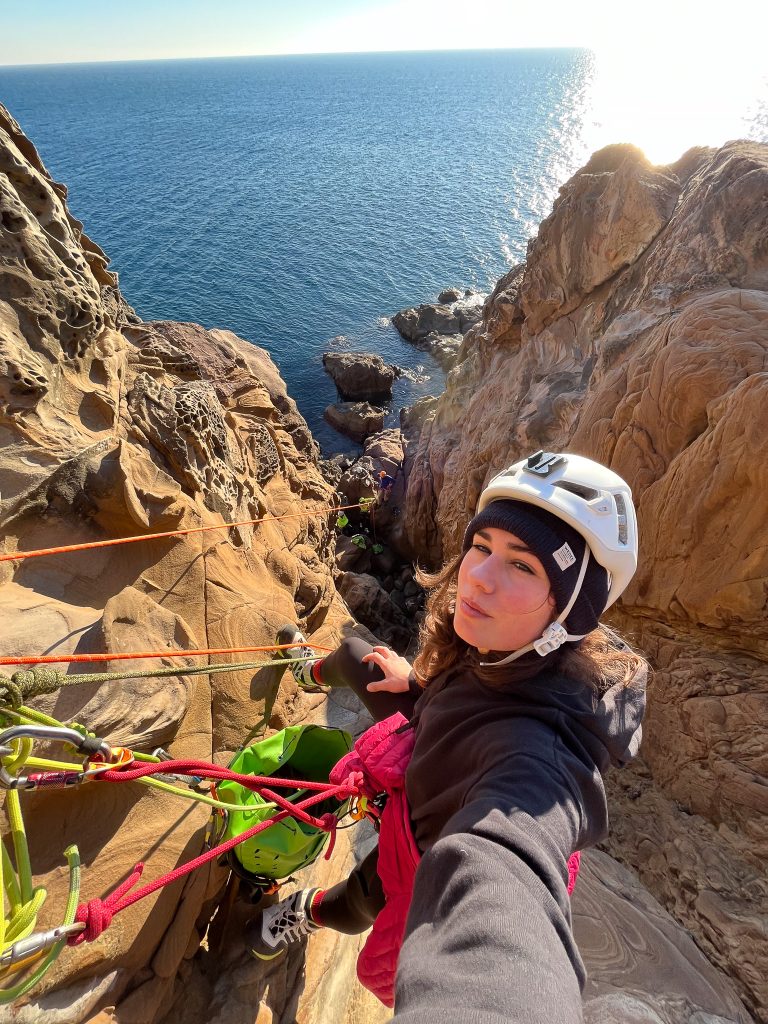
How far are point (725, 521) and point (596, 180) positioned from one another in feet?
25.3

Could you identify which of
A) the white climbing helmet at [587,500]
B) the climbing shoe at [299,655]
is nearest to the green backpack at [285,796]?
the climbing shoe at [299,655]

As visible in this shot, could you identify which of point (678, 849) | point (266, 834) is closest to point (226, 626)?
point (266, 834)

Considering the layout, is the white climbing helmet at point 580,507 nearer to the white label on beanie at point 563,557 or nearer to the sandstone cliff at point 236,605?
the white label on beanie at point 563,557

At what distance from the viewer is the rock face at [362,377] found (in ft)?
79.6

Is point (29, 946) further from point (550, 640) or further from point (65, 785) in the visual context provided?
point (550, 640)

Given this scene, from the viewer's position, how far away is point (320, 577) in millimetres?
7469

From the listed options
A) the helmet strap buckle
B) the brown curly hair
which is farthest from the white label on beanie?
the brown curly hair

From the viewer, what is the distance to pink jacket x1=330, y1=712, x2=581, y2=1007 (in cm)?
227

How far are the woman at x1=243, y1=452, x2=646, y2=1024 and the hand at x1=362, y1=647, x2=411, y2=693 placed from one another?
13cm

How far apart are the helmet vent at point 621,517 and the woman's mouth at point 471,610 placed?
2.12ft

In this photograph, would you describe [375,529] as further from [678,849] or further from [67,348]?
[678,849]

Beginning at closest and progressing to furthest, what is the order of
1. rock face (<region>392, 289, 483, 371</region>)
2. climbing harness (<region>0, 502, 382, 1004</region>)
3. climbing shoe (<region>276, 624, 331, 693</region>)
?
climbing harness (<region>0, 502, 382, 1004</region>), climbing shoe (<region>276, 624, 331, 693</region>), rock face (<region>392, 289, 483, 371</region>)

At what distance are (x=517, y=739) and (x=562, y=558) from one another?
0.69m

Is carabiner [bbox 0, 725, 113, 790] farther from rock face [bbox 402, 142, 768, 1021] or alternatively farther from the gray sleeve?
rock face [bbox 402, 142, 768, 1021]
